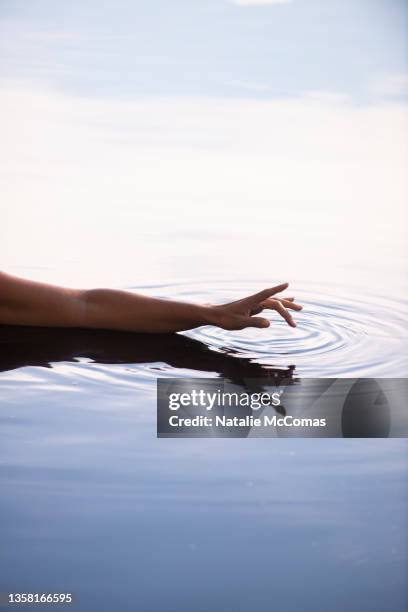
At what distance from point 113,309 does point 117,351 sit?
0.09 m

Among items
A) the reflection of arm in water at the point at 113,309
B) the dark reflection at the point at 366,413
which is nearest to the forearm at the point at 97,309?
the reflection of arm in water at the point at 113,309

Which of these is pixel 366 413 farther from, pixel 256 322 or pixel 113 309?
pixel 113 309

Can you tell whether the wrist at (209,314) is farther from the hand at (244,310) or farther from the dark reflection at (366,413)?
the dark reflection at (366,413)

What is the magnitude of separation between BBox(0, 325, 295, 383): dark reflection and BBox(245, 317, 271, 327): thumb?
57 millimetres

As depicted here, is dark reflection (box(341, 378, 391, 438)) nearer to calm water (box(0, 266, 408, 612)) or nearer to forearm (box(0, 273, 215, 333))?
calm water (box(0, 266, 408, 612))

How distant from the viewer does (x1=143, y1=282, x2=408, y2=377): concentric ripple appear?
129 cm

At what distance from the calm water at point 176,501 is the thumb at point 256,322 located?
7 cm

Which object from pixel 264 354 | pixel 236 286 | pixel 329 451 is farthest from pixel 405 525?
pixel 236 286

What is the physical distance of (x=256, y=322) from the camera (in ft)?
4.25

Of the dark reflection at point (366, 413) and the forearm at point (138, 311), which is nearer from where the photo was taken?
the dark reflection at point (366, 413)

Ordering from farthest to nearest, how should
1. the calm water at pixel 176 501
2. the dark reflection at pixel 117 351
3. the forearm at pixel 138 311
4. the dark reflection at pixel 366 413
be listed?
the forearm at pixel 138 311, the dark reflection at pixel 117 351, the dark reflection at pixel 366 413, the calm water at pixel 176 501

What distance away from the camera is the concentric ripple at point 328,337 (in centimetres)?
129

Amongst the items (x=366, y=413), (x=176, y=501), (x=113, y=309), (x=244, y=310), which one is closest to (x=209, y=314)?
(x=244, y=310)

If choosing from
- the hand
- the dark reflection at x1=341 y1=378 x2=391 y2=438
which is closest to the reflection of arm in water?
the hand
